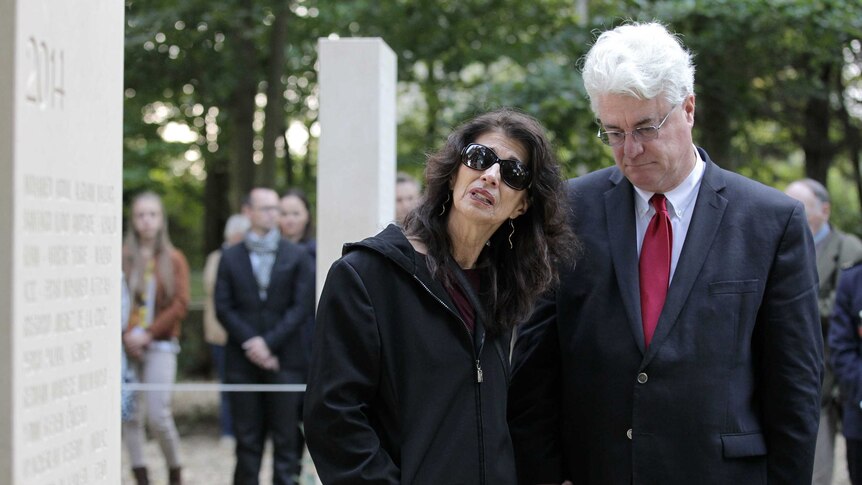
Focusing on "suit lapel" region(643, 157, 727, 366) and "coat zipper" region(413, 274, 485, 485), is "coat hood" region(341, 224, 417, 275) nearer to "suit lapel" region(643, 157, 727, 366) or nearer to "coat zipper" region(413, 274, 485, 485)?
"coat zipper" region(413, 274, 485, 485)

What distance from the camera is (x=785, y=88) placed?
12789mm

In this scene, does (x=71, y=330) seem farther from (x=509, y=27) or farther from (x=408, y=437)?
(x=509, y=27)

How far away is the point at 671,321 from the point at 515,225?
53 cm

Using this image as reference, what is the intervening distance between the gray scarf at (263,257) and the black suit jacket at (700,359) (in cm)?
471

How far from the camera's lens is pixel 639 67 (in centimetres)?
319

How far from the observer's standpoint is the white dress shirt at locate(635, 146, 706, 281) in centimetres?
334

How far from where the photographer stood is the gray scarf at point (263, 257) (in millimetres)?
7906

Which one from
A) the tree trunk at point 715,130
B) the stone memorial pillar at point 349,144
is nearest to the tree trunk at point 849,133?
the tree trunk at point 715,130

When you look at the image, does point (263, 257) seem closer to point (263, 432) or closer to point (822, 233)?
point (263, 432)

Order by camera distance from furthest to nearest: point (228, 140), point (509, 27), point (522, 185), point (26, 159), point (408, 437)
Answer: point (228, 140)
point (509, 27)
point (522, 185)
point (408, 437)
point (26, 159)

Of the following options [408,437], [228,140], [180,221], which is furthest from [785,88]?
[180,221]

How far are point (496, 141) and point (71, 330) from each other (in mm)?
1256

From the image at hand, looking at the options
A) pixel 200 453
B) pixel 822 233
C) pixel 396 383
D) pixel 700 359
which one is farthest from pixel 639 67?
pixel 200 453

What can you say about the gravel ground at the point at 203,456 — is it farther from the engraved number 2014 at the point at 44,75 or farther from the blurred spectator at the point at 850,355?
the engraved number 2014 at the point at 44,75
